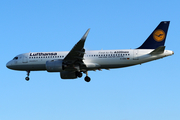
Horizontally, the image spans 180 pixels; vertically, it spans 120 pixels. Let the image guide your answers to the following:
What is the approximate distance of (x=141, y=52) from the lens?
1559 inches

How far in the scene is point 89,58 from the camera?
40.5 meters

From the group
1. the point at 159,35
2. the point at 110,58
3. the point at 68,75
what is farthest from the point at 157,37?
the point at 68,75

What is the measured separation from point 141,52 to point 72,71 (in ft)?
30.3

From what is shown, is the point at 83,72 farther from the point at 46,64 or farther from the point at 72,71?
the point at 46,64

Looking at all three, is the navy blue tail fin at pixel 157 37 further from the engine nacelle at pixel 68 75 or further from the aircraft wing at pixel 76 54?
the engine nacelle at pixel 68 75

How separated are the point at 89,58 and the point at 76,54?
3024mm

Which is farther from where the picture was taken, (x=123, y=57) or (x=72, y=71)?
(x=72, y=71)

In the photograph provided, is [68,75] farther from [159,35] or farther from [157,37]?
[159,35]

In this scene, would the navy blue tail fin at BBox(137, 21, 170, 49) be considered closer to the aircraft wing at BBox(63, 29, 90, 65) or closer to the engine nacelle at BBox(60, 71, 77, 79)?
the aircraft wing at BBox(63, 29, 90, 65)

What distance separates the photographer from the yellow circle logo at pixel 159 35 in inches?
1624

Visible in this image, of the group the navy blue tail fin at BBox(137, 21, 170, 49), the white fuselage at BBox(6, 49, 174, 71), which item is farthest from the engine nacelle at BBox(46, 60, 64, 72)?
the navy blue tail fin at BBox(137, 21, 170, 49)

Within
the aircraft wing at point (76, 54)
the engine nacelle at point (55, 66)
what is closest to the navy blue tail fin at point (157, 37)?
the aircraft wing at point (76, 54)

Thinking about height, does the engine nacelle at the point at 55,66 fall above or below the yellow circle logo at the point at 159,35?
below

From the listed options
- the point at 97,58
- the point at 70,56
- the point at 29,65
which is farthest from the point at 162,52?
the point at 29,65
